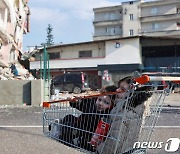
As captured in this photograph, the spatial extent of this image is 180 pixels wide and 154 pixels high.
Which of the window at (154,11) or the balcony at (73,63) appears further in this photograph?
the window at (154,11)

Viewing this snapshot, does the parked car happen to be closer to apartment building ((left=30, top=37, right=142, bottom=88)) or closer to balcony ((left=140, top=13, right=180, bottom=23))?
apartment building ((left=30, top=37, right=142, bottom=88))

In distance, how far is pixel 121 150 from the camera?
303cm

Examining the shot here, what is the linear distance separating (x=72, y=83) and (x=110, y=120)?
24235 mm

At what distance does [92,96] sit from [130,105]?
1.41 ft

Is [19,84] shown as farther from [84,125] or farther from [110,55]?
[110,55]

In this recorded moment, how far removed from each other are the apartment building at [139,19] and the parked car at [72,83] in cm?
2845

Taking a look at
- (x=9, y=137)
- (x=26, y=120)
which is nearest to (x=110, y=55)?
(x=26, y=120)

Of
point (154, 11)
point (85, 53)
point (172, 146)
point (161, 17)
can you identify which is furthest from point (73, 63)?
point (172, 146)

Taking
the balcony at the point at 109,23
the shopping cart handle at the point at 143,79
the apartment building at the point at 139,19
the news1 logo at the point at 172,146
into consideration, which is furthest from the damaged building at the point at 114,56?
the shopping cart handle at the point at 143,79

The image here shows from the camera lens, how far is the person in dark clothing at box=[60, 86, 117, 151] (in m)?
3.12

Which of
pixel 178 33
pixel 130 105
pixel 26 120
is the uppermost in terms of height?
pixel 178 33

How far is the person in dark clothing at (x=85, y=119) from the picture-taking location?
3119 millimetres

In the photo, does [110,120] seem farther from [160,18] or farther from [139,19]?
Result: [139,19]

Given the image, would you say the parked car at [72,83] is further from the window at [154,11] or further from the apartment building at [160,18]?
the window at [154,11]
